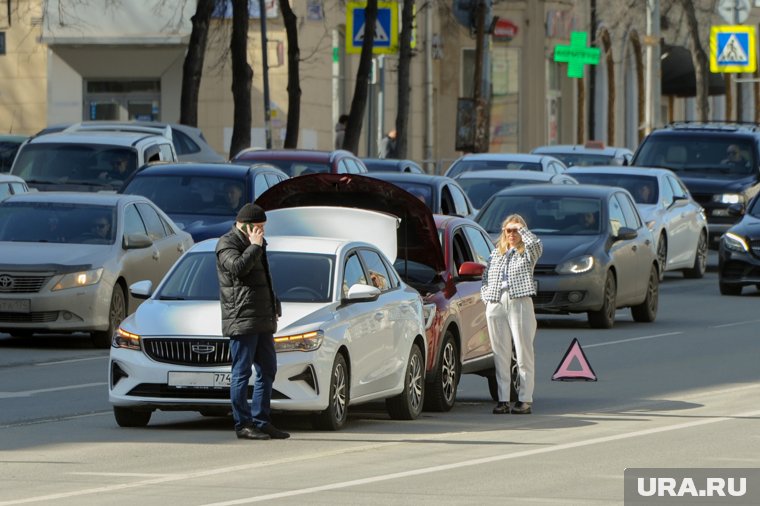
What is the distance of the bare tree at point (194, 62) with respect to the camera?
4231 centimetres

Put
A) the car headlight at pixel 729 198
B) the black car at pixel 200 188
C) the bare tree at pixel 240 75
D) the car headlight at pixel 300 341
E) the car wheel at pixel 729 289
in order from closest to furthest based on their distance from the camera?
the car headlight at pixel 300 341, the black car at pixel 200 188, the car wheel at pixel 729 289, the car headlight at pixel 729 198, the bare tree at pixel 240 75

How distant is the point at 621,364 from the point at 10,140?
17.1m

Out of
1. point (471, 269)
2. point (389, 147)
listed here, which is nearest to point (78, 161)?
point (471, 269)

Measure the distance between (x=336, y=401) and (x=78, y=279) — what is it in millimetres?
7554

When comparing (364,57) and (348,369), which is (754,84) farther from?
(348,369)

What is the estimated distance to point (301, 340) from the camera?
47.2ft

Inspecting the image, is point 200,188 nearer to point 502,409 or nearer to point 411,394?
point 502,409

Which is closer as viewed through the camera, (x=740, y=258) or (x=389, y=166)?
(x=740, y=258)

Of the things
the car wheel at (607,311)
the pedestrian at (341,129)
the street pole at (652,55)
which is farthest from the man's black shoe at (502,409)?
the street pole at (652,55)

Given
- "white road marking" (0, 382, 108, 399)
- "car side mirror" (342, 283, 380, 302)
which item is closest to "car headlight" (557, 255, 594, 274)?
"white road marking" (0, 382, 108, 399)

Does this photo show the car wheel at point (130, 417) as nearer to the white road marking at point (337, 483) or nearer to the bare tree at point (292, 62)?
the white road marking at point (337, 483)

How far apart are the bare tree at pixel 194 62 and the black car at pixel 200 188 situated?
1516 cm

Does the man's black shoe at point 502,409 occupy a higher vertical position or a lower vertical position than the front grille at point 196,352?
lower

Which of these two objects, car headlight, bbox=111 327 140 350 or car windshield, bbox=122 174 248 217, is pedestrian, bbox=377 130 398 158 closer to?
car windshield, bbox=122 174 248 217
